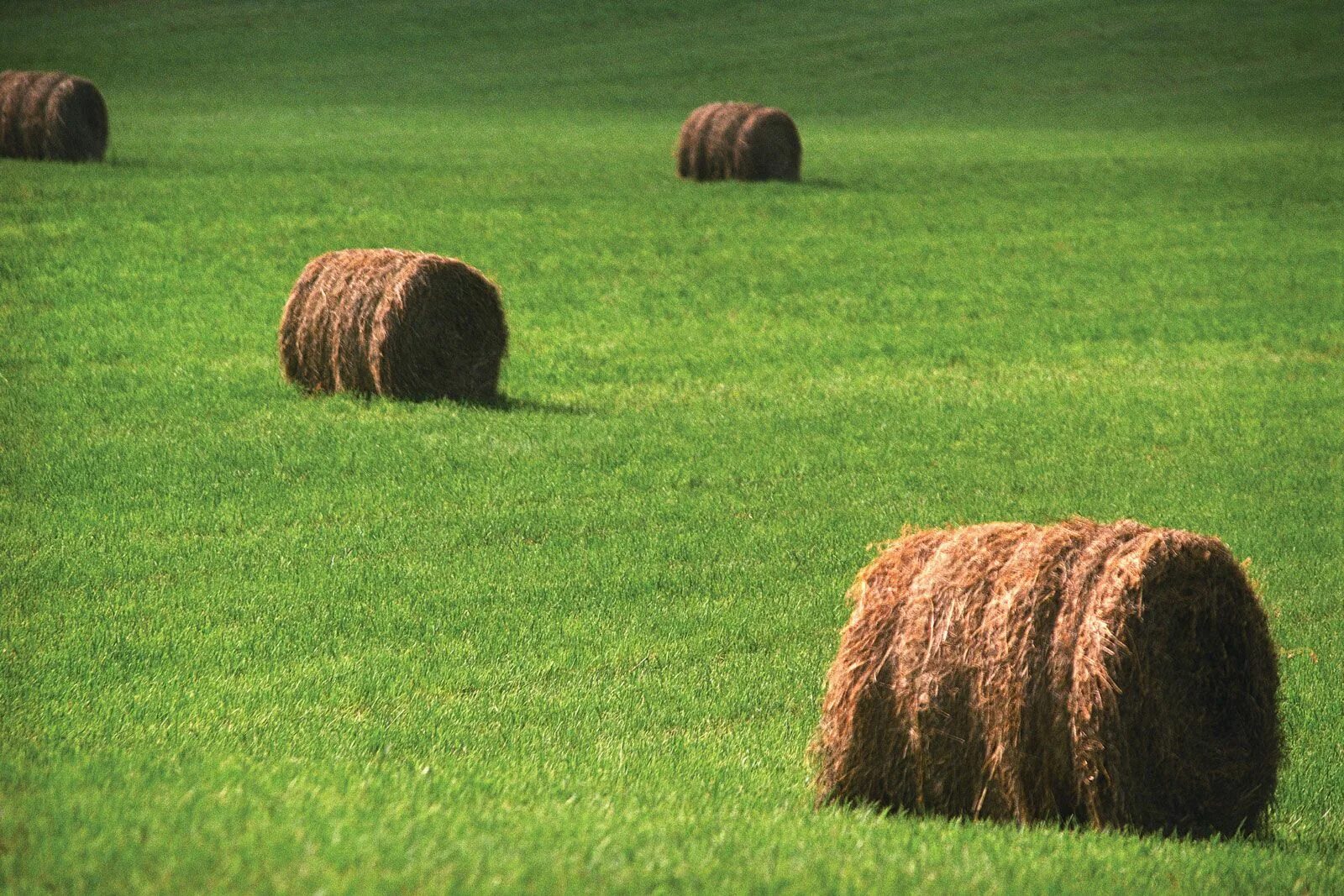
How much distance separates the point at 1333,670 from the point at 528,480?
6.26 m

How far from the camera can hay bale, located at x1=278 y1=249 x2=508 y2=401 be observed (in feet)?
48.9

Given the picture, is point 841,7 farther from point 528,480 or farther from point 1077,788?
point 1077,788

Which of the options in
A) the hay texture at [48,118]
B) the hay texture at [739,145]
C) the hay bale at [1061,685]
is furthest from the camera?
the hay texture at [739,145]

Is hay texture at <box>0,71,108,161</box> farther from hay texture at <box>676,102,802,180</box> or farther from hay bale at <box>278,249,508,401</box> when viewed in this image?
hay bale at <box>278,249,508,401</box>

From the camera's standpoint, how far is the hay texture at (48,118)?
2934 cm

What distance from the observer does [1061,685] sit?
618 centimetres

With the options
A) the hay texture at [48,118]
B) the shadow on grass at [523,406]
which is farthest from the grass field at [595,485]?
the hay texture at [48,118]

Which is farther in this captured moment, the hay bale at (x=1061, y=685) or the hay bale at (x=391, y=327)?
the hay bale at (x=391, y=327)

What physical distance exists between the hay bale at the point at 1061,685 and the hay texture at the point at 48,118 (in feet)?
88.5

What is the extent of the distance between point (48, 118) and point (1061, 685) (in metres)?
28.0

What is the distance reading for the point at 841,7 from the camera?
74.2 meters

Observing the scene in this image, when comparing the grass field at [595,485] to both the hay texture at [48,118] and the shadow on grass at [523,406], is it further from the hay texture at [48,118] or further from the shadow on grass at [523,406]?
the hay texture at [48,118]

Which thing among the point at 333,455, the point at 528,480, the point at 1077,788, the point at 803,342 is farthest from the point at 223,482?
the point at 803,342

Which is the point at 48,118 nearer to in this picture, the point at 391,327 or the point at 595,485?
the point at 391,327
